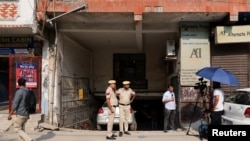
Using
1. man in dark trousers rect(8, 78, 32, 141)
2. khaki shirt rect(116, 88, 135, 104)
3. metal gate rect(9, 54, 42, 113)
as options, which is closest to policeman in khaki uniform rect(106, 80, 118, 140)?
khaki shirt rect(116, 88, 135, 104)

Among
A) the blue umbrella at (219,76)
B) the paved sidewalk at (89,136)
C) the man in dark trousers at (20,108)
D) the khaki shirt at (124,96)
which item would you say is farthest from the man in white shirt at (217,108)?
the man in dark trousers at (20,108)

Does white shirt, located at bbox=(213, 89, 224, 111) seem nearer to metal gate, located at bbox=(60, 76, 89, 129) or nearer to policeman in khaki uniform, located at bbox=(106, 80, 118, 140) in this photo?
policeman in khaki uniform, located at bbox=(106, 80, 118, 140)

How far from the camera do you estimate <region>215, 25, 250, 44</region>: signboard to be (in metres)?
13.4

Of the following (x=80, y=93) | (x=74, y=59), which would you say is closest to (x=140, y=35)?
(x=74, y=59)

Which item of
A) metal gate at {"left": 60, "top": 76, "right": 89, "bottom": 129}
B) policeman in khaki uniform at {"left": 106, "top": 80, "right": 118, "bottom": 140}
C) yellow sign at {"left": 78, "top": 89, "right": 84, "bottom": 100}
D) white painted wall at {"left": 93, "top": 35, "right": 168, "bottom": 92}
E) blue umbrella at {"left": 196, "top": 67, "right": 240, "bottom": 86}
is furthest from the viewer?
white painted wall at {"left": 93, "top": 35, "right": 168, "bottom": 92}

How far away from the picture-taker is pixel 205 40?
46.1 feet

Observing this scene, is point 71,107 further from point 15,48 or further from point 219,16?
point 219,16

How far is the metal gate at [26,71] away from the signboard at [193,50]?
530cm

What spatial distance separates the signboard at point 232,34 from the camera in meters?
13.4

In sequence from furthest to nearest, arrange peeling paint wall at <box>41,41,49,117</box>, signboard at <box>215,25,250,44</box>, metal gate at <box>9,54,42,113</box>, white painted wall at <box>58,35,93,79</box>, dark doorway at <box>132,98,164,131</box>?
1. dark doorway at <box>132,98,164,131</box>
2. white painted wall at <box>58,35,93,79</box>
3. peeling paint wall at <box>41,41,49,117</box>
4. metal gate at <box>9,54,42,113</box>
5. signboard at <box>215,25,250,44</box>

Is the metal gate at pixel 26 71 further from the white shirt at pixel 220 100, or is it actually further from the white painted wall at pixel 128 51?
the white painted wall at pixel 128 51

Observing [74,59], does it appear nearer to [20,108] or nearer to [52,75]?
[52,75]

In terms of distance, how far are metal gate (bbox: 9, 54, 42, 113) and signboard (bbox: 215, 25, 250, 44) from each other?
6.59 meters

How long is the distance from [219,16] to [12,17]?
7.20 meters
